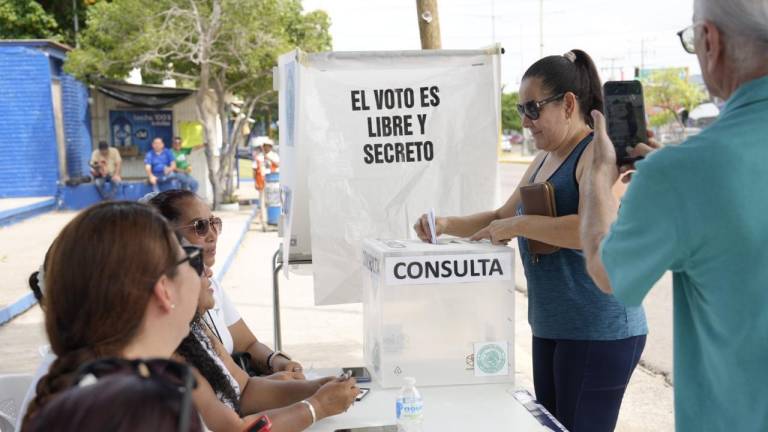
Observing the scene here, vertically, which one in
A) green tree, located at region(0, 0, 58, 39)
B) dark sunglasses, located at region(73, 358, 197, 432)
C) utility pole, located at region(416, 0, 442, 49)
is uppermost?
green tree, located at region(0, 0, 58, 39)

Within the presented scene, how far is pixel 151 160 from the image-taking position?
17.9 metres

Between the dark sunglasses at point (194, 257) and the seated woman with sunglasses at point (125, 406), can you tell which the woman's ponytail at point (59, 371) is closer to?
the dark sunglasses at point (194, 257)

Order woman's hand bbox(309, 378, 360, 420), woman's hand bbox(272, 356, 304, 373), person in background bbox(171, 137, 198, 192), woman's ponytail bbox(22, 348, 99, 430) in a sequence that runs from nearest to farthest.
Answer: woman's ponytail bbox(22, 348, 99, 430), woman's hand bbox(309, 378, 360, 420), woman's hand bbox(272, 356, 304, 373), person in background bbox(171, 137, 198, 192)

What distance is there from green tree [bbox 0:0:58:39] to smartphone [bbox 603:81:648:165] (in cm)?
2730

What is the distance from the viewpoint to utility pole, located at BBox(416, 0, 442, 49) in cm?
567

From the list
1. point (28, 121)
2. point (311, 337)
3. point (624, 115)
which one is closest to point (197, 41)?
point (28, 121)

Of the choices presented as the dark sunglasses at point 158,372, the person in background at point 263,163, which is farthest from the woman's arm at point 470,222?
the person in background at point 263,163

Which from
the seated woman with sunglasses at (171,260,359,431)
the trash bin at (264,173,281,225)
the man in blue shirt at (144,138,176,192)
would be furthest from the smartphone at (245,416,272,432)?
the man in blue shirt at (144,138,176,192)

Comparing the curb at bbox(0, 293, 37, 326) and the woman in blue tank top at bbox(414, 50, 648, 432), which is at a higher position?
the woman in blue tank top at bbox(414, 50, 648, 432)

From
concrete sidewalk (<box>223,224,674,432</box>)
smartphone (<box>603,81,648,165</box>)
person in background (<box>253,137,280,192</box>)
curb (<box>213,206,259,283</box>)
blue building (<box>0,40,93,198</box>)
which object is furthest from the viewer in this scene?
blue building (<box>0,40,93,198</box>)

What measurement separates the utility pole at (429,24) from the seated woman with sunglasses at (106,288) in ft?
14.2

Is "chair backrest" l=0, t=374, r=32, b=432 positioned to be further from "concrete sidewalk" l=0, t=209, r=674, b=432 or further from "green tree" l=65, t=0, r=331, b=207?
"green tree" l=65, t=0, r=331, b=207

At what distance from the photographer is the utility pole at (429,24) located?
5.67 m

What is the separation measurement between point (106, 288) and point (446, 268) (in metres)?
1.48
